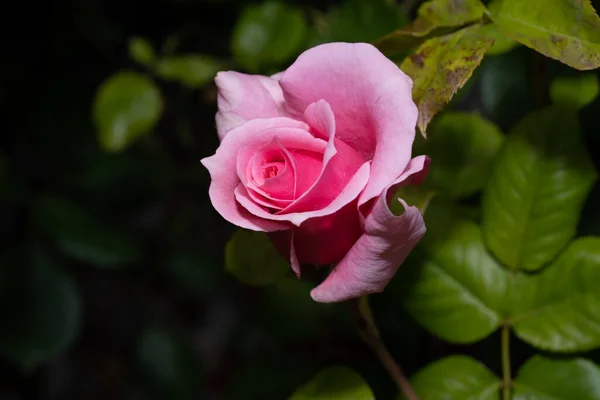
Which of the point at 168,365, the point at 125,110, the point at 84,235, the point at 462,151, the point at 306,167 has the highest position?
the point at 306,167

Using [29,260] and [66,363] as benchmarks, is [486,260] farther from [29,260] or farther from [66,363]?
[66,363]

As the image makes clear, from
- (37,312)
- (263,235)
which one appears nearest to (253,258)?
(263,235)

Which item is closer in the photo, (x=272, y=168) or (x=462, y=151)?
(x=272, y=168)

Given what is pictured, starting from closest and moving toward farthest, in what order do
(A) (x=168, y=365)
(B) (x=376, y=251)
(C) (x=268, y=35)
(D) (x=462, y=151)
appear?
(B) (x=376, y=251)
(D) (x=462, y=151)
(C) (x=268, y=35)
(A) (x=168, y=365)

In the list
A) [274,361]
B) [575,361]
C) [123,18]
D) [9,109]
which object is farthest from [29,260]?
[575,361]

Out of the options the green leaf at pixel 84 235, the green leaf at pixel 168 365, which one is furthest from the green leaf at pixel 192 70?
the green leaf at pixel 168 365

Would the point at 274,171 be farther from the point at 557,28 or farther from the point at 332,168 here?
the point at 557,28
